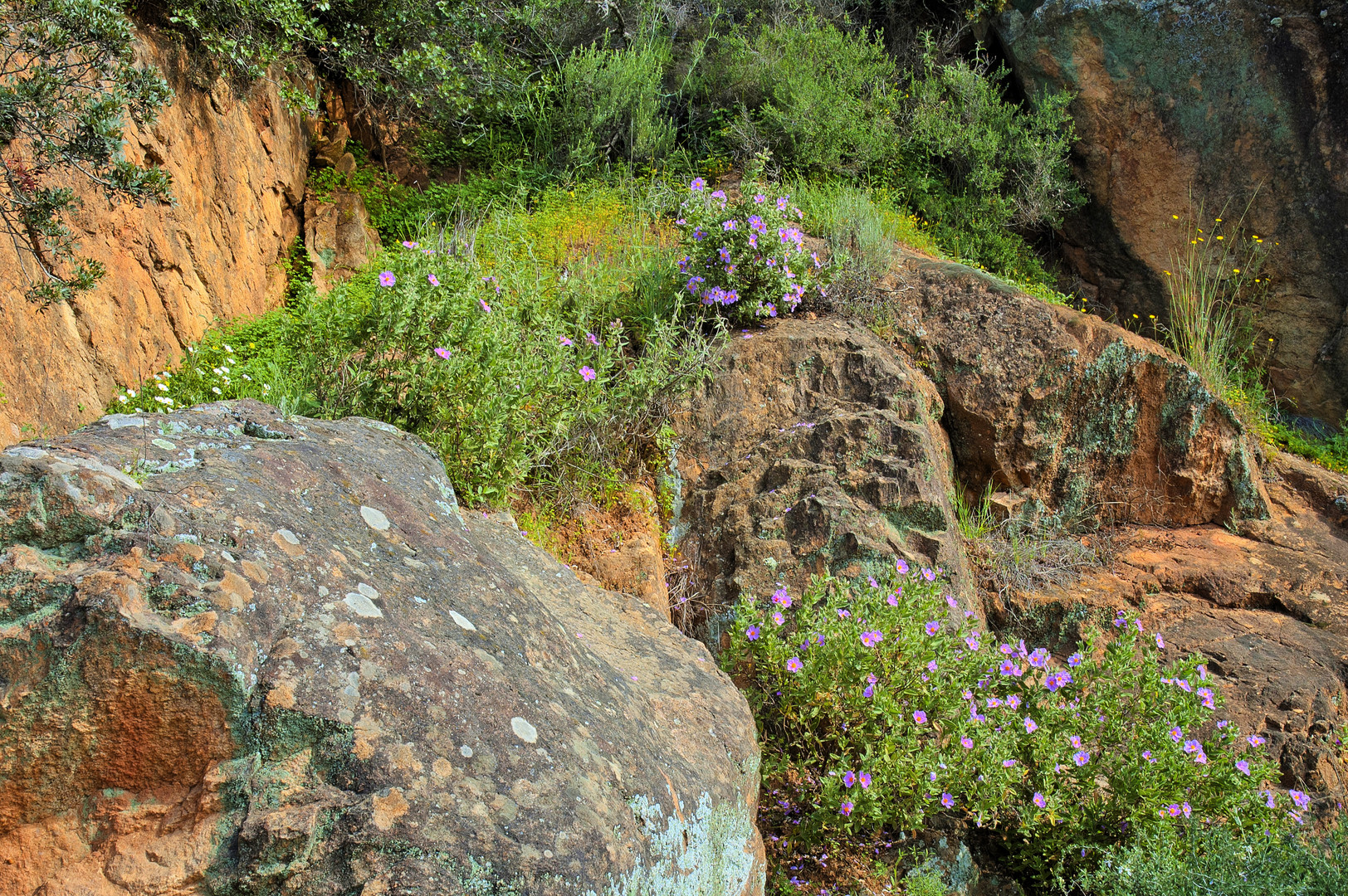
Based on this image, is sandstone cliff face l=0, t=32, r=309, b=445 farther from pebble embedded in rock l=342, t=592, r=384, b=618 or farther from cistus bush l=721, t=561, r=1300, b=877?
cistus bush l=721, t=561, r=1300, b=877

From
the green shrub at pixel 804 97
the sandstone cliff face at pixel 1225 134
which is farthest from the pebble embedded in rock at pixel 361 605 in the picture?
the sandstone cliff face at pixel 1225 134

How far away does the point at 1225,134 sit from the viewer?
7.14 metres

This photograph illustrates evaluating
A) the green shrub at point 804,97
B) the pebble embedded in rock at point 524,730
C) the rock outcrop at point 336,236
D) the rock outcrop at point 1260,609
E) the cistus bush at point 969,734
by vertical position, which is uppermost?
the green shrub at point 804,97

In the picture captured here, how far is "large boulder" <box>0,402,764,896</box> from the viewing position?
164 cm

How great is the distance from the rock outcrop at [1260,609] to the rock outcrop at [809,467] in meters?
0.81

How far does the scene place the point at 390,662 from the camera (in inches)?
73.5

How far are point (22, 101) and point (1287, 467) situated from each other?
279 inches

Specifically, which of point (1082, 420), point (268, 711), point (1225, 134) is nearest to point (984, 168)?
point (1225, 134)

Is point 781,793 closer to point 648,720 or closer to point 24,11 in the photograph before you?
point 648,720

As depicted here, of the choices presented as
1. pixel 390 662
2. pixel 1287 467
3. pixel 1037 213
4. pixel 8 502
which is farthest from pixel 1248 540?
pixel 8 502

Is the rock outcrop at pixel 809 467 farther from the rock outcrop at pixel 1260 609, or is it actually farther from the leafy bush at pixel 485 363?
the rock outcrop at pixel 1260 609

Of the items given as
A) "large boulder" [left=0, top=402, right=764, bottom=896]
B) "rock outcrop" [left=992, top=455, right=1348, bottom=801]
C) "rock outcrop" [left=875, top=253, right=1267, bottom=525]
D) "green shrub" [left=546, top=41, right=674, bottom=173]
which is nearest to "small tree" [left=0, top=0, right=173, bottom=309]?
"large boulder" [left=0, top=402, right=764, bottom=896]

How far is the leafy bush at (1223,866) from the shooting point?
266cm

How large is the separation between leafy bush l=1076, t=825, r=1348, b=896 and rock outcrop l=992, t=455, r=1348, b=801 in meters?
1.01
